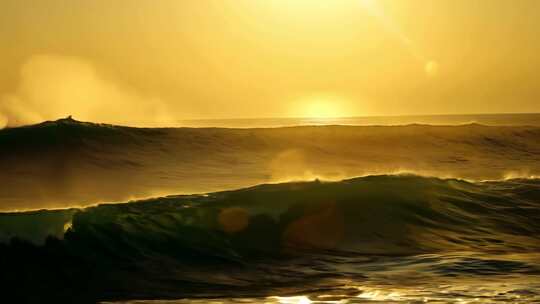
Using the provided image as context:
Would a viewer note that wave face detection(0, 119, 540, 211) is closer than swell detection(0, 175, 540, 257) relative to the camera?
No

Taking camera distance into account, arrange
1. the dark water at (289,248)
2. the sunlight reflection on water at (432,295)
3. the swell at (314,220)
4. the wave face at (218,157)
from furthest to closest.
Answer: the wave face at (218,157), the swell at (314,220), the dark water at (289,248), the sunlight reflection on water at (432,295)

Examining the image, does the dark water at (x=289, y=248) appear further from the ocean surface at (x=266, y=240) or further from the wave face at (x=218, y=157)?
the wave face at (x=218, y=157)

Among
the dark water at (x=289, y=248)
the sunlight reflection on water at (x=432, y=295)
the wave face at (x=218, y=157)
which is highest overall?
the wave face at (x=218, y=157)

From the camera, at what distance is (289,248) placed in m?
12.0

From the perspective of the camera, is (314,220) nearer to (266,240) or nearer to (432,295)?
(266,240)

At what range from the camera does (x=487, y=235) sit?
44.0 ft

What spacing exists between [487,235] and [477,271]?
3.96 m

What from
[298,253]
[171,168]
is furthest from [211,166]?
[298,253]

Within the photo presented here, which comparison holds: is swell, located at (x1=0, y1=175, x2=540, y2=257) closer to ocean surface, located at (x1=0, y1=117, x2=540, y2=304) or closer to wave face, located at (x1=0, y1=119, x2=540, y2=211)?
ocean surface, located at (x1=0, y1=117, x2=540, y2=304)

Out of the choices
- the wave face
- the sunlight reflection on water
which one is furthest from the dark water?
the wave face

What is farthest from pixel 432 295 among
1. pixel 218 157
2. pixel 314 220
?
pixel 218 157

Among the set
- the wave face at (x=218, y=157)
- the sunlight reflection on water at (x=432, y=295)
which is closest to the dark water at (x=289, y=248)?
the sunlight reflection on water at (x=432, y=295)

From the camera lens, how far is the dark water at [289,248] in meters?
8.86

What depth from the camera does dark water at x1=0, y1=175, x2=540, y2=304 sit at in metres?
8.86
